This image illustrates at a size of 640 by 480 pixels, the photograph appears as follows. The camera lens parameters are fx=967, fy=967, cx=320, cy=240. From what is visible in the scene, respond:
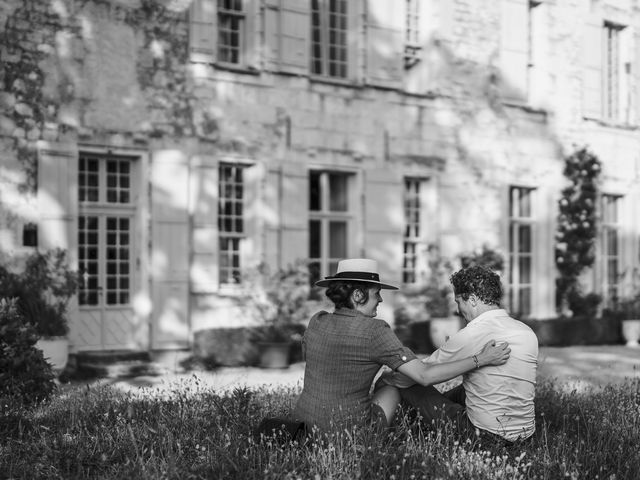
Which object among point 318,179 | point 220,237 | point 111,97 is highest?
point 111,97

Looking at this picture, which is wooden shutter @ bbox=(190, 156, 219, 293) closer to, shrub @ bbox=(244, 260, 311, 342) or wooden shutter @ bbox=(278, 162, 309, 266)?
shrub @ bbox=(244, 260, 311, 342)

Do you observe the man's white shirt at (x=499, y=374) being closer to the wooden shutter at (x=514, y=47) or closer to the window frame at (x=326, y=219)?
the window frame at (x=326, y=219)

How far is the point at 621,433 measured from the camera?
617 cm

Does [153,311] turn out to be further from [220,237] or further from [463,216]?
[463,216]

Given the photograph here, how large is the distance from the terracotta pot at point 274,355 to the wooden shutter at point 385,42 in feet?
14.4

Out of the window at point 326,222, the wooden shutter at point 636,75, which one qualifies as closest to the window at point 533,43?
the wooden shutter at point 636,75

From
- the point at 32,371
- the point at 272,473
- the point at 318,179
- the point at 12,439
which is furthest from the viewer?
the point at 318,179

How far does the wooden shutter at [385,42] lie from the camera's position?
1422 cm

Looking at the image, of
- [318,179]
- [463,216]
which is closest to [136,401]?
[318,179]

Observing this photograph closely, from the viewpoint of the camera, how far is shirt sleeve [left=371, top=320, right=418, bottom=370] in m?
5.16

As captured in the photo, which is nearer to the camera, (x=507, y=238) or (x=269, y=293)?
(x=269, y=293)

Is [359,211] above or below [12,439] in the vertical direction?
above

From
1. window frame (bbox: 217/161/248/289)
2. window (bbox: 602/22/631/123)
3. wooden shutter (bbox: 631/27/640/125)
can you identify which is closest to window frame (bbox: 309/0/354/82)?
window frame (bbox: 217/161/248/289)

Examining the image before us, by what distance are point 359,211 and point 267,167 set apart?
1.68m
